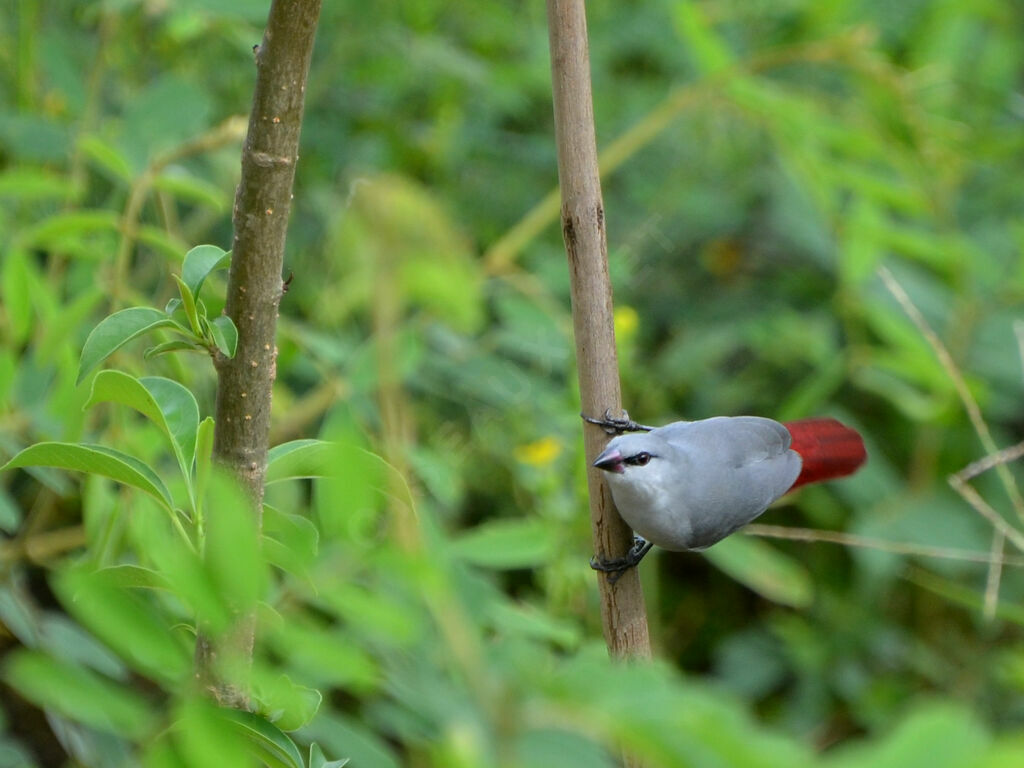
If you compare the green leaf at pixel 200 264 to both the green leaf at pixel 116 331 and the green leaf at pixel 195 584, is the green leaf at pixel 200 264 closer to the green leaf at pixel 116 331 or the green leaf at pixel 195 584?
the green leaf at pixel 116 331

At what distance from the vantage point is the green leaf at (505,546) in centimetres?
101

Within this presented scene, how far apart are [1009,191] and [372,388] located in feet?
5.66

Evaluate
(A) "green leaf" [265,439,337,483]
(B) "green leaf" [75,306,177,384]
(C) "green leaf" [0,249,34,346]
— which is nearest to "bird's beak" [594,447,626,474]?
(A) "green leaf" [265,439,337,483]

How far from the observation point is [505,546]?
40.9 inches

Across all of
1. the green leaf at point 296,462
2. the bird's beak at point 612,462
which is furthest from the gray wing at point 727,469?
the green leaf at point 296,462

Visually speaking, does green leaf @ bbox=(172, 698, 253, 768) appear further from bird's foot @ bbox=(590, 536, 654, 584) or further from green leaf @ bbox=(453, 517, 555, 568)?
green leaf @ bbox=(453, 517, 555, 568)

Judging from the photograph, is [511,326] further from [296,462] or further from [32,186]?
[296,462]

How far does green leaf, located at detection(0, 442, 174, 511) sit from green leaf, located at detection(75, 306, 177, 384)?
0.04 meters

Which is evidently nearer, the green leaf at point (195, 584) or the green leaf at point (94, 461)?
the green leaf at point (195, 584)

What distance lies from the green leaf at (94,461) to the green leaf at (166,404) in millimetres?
33

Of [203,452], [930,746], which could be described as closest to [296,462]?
[203,452]

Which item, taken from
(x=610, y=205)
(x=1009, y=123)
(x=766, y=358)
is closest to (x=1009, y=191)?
(x=1009, y=123)

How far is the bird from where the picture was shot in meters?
0.93

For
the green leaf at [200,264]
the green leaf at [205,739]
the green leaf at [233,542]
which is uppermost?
the green leaf at [200,264]
